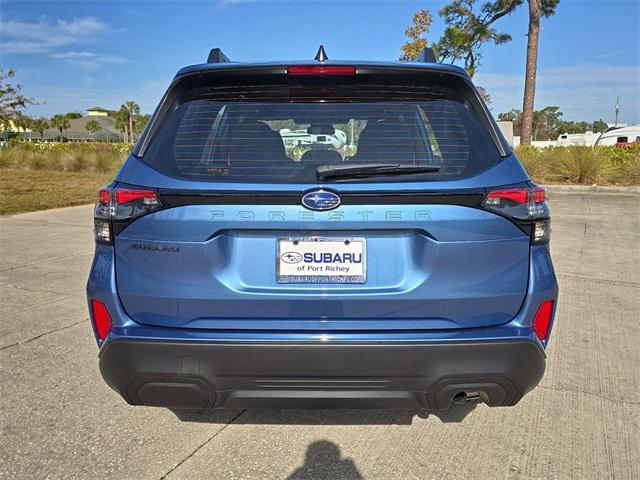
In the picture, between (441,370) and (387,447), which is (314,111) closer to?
(441,370)

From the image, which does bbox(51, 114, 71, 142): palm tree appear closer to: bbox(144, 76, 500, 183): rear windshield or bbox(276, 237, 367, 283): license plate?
bbox(144, 76, 500, 183): rear windshield

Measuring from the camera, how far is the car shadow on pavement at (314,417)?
9.07 ft

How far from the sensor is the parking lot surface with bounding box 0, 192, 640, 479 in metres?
2.37

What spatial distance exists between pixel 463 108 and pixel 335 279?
95 cm

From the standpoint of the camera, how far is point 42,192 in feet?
45.3

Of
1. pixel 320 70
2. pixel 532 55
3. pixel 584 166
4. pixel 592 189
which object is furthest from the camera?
pixel 532 55

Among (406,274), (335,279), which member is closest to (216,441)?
(335,279)

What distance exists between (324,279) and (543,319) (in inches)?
36.0

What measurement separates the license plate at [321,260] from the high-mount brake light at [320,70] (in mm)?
737

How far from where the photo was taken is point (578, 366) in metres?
3.48

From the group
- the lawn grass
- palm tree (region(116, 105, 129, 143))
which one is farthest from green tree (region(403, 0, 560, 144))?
palm tree (region(116, 105, 129, 143))

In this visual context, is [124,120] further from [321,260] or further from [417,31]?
[321,260]

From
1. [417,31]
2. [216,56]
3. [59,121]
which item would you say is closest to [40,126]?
[59,121]

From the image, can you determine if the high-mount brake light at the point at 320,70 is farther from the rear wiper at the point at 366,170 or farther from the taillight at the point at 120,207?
the taillight at the point at 120,207
